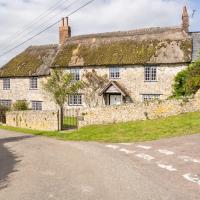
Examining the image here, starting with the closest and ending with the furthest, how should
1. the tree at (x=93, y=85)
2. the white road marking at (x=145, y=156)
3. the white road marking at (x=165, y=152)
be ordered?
the white road marking at (x=145, y=156) < the white road marking at (x=165, y=152) < the tree at (x=93, y=85)

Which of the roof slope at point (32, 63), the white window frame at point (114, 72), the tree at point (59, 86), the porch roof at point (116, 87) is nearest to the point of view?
the tree at point (59, 86)

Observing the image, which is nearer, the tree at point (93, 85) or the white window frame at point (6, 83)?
the tree at point (93, 85)

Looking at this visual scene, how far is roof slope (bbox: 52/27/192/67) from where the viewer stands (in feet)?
120

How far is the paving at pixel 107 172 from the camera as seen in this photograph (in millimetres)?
10102

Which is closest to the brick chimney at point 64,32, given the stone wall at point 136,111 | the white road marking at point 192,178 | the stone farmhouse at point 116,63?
the stone farmhouse at point 116,63

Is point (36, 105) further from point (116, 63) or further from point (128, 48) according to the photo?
point (128, 48)

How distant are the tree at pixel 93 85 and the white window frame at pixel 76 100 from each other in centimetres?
87

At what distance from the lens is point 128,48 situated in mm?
39562

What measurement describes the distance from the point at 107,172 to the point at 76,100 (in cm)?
2901

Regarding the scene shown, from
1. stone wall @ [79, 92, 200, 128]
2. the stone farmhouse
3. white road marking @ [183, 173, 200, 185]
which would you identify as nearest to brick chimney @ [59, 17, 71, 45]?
the stone farmhouse

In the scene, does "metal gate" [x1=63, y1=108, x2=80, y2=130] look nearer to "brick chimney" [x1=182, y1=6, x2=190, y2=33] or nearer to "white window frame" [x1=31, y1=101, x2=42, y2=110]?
"white window frame" [x1=31, y1=101, x2=42, y2=110]

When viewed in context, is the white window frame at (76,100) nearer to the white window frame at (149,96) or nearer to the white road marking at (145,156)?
the white window frame at (149,96)

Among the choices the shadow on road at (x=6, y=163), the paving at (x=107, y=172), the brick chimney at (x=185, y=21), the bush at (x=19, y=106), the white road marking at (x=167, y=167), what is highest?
the brick chimney at (x=185, y=21)

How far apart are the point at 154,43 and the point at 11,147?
2223 centimetres
